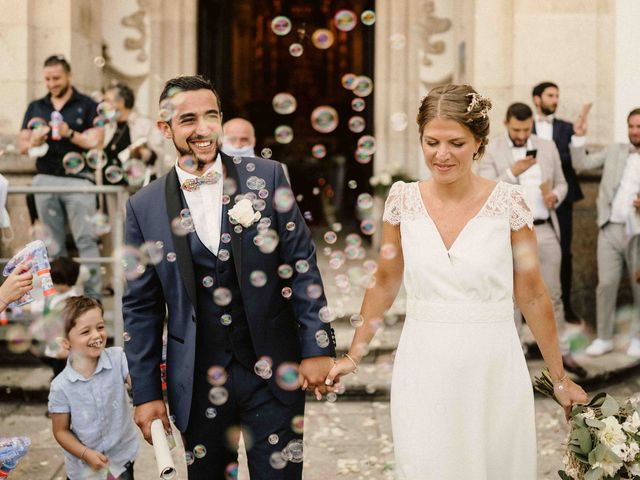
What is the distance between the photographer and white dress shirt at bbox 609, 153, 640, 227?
7.17 metres

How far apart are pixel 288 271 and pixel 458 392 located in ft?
2.51

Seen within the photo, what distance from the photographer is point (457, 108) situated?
316 cm

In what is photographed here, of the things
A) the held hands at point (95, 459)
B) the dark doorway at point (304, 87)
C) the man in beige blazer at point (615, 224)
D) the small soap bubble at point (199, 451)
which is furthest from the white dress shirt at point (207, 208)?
the dark doorway at point (304, 87)

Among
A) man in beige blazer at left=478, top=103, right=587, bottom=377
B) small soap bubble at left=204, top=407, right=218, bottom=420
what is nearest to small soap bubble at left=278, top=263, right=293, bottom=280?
small soap bubble at left=204, top=407, right=218, bottom=420

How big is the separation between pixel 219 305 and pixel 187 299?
0.12 m

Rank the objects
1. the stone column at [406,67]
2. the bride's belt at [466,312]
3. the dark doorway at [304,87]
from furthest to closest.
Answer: the dark doorway at [304,87] → the stone column at [406,67] → the bride's belt at [466,312]

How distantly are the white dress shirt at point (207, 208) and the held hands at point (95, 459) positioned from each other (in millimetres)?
1482

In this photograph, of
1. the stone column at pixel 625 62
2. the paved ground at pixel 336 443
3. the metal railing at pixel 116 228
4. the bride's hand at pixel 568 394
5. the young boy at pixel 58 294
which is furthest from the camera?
the stone column at pixel 625 62

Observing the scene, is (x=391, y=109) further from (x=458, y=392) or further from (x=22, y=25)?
(x=458, y=392)

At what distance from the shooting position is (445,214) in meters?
3.32

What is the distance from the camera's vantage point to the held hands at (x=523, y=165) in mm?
6516

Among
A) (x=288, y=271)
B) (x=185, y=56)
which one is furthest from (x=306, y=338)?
(x=185, y=56)

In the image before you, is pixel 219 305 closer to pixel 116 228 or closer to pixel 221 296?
pixel 221 296

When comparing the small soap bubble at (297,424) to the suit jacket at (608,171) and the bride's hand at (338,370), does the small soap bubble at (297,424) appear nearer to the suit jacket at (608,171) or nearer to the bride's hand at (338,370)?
the bride's hand at (338,370)
